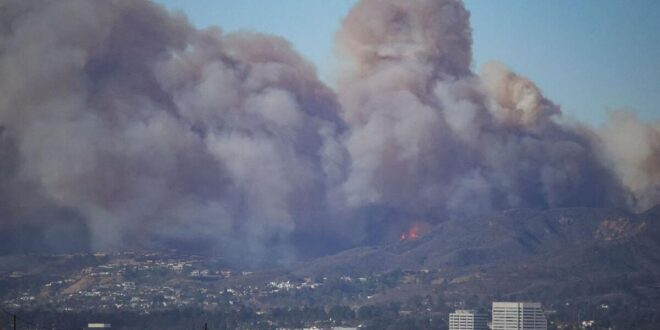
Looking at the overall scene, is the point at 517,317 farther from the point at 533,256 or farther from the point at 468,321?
the point at 533,256

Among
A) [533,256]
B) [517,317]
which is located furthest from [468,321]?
[533,256]

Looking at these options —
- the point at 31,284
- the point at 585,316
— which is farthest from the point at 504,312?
the point at 31,284

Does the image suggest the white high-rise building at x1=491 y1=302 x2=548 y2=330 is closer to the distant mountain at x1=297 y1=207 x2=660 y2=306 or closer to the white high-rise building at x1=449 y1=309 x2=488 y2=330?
the white high-rise building at x1=449 y1=309 x2=488 y2=330

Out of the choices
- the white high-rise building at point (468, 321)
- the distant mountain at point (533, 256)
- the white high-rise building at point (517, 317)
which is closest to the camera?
the white high-rise building at point (517, 317)

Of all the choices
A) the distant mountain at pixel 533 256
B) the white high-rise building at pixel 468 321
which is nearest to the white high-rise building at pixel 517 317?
the white high-rise building at pixel 468 321

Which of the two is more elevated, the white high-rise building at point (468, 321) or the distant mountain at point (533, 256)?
the distant mountain at point (533, 256)

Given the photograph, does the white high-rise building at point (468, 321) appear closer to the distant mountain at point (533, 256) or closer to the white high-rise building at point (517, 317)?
the white high-rise building at point (517, 317)
